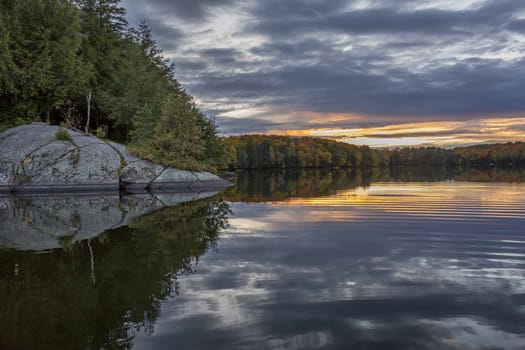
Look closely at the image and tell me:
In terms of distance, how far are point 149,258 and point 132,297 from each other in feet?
6.72

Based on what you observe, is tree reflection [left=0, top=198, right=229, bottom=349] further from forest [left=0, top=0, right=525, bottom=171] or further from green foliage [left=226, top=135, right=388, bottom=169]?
green foliage [left=226, top=135, right=388, bottom=169]

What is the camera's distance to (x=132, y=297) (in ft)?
16.8

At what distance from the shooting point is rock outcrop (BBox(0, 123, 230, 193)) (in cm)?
2442

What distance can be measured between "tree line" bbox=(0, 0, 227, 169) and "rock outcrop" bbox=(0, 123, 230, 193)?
60.6 inches

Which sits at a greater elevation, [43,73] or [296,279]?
[43,73]

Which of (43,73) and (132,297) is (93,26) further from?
(132,297)

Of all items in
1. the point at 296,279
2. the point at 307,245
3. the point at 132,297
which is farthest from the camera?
the point at 307,245

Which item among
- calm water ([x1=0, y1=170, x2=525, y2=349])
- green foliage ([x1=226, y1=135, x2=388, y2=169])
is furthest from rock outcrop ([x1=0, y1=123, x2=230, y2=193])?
green foliage ([x1=226, y1=135, x2=388, y2=169])

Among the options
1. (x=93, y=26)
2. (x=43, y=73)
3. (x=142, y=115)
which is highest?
(x=93, y=26)

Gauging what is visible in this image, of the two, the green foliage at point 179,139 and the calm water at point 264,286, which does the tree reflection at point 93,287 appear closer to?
the calm water at point 264,286

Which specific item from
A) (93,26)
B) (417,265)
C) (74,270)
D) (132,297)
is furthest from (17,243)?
(93,26)

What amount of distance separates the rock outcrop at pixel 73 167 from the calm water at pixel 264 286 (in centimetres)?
1472

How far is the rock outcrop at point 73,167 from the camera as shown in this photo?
24.4 meters

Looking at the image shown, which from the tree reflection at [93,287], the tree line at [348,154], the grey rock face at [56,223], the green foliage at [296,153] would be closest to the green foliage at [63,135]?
the grey rock face at [56,223]
